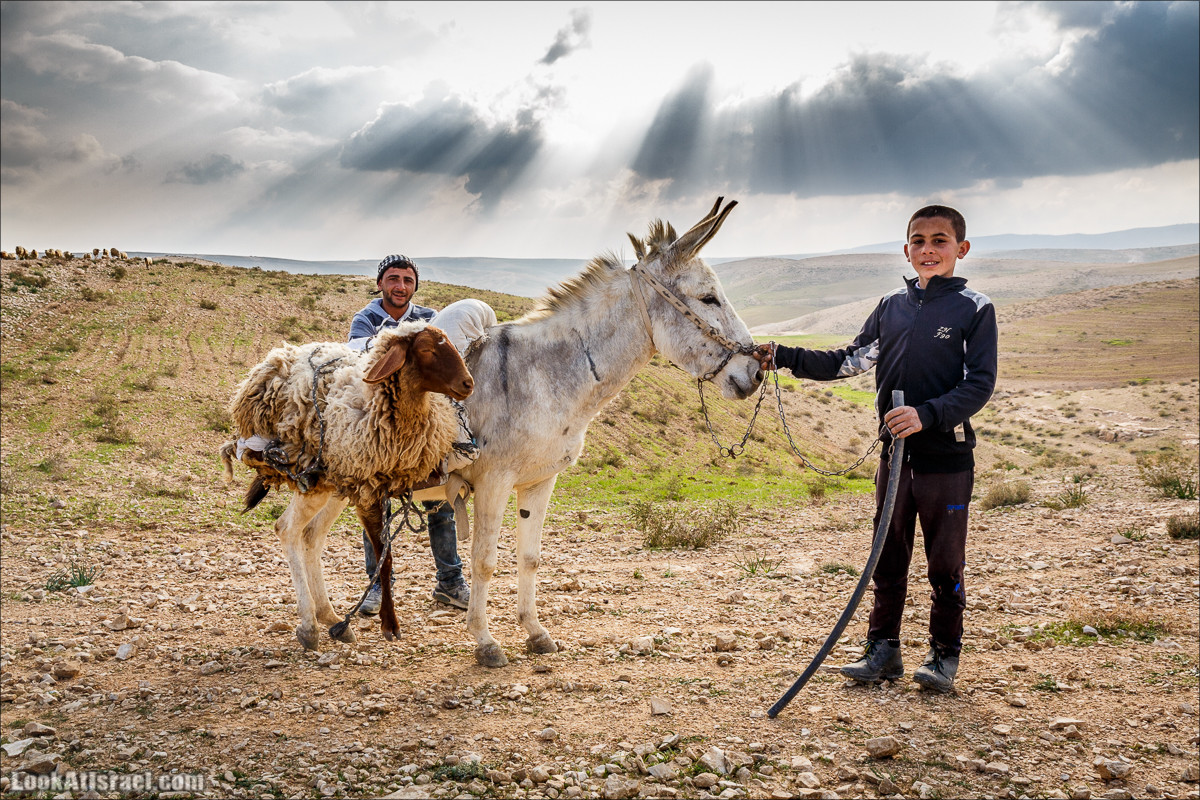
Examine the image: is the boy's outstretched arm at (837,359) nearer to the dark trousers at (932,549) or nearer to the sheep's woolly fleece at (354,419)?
the dark trousers at (932,549)

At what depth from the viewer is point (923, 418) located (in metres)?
A: 4.28

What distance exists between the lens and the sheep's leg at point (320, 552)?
5.56 meters

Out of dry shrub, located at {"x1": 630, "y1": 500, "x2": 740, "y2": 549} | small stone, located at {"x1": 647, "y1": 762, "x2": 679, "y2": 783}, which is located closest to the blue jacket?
small stone, located at {"x1": 647, "y1": 762, "x2": 679, "y2": 783}

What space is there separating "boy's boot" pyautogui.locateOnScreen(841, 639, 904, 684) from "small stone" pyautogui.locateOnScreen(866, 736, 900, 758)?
38.1 inches

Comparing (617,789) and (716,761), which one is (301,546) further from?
(716,761)

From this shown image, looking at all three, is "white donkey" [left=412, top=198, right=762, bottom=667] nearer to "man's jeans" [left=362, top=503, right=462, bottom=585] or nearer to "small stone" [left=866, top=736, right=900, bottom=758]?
"man's jeans" [left=362, top=503, right=462, bottom=585]

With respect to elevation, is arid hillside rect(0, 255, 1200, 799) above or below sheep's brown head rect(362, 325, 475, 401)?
below

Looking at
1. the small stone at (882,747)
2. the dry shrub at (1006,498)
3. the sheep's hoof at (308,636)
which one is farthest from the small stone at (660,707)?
the dry shrub at (1006,498)

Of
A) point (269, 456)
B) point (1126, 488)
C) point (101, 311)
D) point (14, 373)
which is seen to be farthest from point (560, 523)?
point (101, 311)

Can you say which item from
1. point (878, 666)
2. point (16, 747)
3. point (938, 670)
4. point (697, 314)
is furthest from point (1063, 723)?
point (16, 747)

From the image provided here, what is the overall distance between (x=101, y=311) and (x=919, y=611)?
28.4m

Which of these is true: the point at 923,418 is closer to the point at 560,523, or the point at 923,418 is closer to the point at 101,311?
the point at 560,523

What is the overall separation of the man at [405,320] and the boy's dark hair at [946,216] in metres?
3.83

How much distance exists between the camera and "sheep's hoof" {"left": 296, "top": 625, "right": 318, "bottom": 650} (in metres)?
5.44
